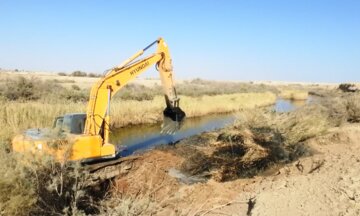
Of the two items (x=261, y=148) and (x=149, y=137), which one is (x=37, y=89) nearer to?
(x=149, y=137)

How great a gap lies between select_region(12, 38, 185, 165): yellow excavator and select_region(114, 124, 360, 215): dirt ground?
1.15 meters

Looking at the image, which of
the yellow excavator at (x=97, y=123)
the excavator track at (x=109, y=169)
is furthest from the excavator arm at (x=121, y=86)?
the excavator track at (x=109, y=169)

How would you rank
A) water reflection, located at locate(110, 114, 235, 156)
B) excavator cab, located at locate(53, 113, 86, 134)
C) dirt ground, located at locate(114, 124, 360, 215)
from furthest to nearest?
1. water reflection, located at locate(110, 114, 235, 156)
2. excavator cab, located at locate(53, 113, 86, 134)
3. dirt ground, located at locate(114, 124, 360, 215)

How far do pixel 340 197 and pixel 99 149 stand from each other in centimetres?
592

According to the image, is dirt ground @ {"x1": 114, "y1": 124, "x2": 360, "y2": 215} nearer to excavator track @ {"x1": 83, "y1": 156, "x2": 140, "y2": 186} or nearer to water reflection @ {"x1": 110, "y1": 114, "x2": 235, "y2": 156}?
excavator track @ {"x1": 83, "y1": 156, "x2": 140, "y2": 186}

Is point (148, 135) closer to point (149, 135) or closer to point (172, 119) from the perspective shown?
point (149, 135)

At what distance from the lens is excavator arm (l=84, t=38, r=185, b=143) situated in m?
10.4

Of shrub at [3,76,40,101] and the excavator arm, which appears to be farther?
shrub at [3,76,40,101]

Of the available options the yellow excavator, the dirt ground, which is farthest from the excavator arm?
the dirt ground

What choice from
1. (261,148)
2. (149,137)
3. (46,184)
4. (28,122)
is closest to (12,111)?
(28,122)

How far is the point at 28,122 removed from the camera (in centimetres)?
1519

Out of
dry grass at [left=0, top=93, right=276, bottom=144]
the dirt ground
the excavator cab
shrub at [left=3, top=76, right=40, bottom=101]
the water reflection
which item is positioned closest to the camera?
the dirt ground

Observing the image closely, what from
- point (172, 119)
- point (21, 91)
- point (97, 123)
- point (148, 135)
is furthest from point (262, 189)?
point (21, 91)

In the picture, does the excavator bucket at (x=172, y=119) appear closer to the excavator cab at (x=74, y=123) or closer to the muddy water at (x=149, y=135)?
the excavator cab at (x=74, y=123)
